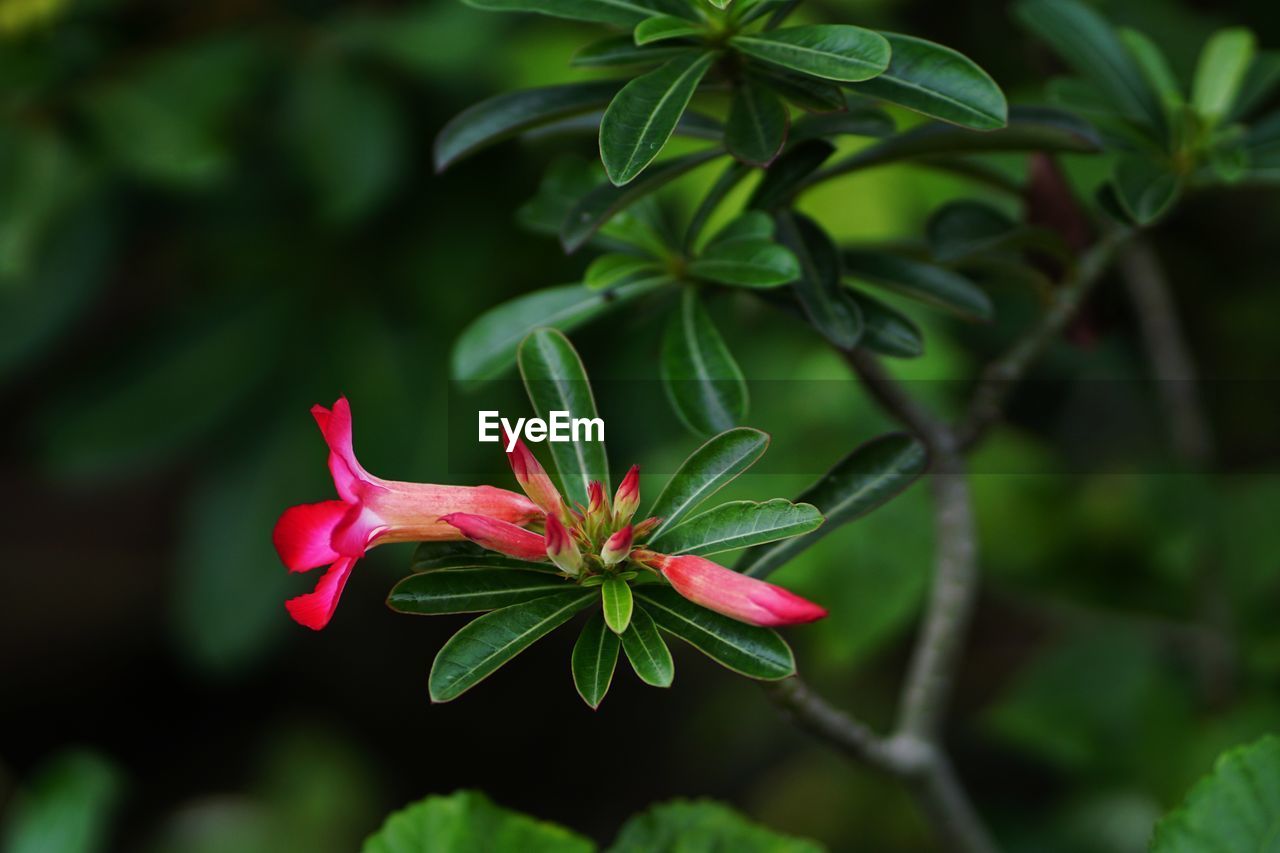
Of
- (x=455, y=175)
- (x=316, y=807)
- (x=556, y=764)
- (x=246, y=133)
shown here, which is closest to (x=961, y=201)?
(x=455, y=175)

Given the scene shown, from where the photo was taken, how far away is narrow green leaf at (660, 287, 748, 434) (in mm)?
608

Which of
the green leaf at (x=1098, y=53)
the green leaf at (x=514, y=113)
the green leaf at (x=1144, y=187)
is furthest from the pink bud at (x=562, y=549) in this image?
the green leaf at (x=1098, y=53)

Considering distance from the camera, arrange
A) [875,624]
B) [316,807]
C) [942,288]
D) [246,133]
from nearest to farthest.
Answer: [942,288] < [875,624] < [246,133] < [316,807]

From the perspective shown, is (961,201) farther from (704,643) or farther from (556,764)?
(556,764)

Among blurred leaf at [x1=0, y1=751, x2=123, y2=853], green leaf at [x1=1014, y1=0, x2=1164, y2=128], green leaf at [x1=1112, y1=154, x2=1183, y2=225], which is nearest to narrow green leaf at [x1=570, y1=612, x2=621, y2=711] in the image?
green leaf at [x1=1112, y1=154, x2=1183, y2=225]

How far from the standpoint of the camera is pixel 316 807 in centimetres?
206

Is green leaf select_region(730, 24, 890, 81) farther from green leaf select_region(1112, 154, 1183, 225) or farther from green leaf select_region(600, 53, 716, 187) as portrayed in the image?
green leaf select_region(1112, 154, 1183, 225)

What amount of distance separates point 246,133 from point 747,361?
80 cm

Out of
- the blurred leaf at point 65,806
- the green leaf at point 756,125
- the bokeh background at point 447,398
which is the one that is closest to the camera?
the green leaf at point 756,125

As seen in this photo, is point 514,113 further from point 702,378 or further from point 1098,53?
point 1098,53

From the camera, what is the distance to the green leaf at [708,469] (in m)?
0.51

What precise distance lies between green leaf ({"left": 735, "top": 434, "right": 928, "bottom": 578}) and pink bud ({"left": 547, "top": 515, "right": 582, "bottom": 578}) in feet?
0.31

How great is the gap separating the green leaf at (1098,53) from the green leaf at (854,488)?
0.31 metres

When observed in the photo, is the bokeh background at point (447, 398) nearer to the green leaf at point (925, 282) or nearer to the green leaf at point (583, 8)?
the green leaf at point (925, 282)
